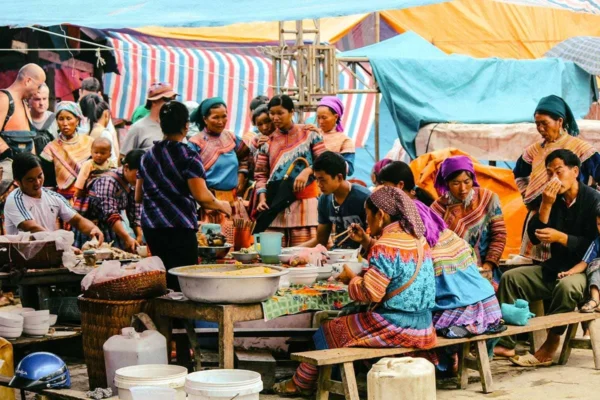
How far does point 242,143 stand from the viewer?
31.0 feet

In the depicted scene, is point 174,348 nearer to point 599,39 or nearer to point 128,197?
point 128,197

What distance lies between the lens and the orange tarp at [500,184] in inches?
444

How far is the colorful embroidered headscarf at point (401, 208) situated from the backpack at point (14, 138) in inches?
220

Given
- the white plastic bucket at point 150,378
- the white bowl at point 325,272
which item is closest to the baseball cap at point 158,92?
the white bowl at point 325,272

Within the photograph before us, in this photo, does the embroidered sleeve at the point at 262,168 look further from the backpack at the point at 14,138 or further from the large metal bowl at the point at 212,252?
the backpack at the point at 14,138

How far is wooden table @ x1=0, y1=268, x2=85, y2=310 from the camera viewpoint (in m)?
6.79

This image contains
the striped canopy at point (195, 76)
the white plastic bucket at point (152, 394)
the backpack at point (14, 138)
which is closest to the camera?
the white plastic bucket at point (152, 394)

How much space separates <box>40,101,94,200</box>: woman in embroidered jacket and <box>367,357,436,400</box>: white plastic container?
5.89 meters

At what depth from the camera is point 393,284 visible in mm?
5719

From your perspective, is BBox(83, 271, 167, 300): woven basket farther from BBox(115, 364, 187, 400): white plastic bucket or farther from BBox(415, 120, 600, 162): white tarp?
BBox(415, 120, 600, 162): white tarp

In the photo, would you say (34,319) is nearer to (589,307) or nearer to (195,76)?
(589,307)

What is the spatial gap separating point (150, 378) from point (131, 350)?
514mm

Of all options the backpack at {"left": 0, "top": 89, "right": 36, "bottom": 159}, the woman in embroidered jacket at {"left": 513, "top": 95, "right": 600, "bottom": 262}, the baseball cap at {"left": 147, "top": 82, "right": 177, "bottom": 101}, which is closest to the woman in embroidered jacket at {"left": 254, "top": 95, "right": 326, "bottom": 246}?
the baseball cap at {"left": 147, "top": 82, "right": 177, "bottom": 101}

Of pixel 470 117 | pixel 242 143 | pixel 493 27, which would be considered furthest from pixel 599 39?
pixel 242 143
